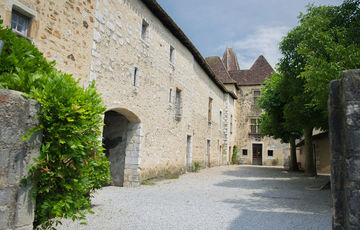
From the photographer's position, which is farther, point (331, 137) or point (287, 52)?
point (287, 52)

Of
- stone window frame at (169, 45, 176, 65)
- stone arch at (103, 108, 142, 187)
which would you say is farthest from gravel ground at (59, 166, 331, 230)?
stone window frame at (169, 45, 176, 65)

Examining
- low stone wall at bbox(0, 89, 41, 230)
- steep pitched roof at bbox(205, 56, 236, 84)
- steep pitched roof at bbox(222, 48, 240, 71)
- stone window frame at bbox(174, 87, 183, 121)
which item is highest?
steep pitched roof at bbox(222, 48, 240, 71)

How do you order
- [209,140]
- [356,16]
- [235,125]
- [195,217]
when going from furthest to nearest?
[235,125], [209,140], [356,16], [195,217]

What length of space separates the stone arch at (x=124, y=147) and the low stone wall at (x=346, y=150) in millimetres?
6468

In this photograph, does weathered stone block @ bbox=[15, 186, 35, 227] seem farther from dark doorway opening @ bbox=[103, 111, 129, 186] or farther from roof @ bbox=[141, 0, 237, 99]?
roof @ bbox=[141, 0, 237, 99]

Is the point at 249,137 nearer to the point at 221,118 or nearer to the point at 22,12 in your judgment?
the point at 221,118

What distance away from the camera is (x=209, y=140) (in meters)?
17.5

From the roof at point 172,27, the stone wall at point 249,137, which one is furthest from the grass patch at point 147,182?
the stone wall at point 249,137

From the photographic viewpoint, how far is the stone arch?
8227mm

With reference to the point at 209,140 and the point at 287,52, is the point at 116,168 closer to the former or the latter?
the point at 287,52


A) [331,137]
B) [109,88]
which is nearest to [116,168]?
[109,88]

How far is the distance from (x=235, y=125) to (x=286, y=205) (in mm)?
19939

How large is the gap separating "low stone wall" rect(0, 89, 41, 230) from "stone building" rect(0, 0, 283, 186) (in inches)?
92.1

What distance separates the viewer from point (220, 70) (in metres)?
24.9
